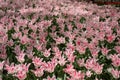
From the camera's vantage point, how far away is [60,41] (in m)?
5.74

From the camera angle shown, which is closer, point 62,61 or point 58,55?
point 62,61

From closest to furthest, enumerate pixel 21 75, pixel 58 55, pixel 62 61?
1. pixel 21 75
2. pixel 62 61
3. pixel 58 55

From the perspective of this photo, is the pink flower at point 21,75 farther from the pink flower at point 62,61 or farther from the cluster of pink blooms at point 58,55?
the pink flower at point 62,61

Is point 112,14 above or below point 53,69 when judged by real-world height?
below

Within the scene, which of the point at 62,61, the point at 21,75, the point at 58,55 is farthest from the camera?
the point at 58,55

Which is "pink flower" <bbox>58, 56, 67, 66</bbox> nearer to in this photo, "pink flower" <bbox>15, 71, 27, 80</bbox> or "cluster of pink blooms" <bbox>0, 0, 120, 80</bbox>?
"cluster of pink blooms" <bbox>0, 0, 120, 80</bbox>

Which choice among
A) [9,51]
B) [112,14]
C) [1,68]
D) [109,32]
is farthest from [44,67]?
[112,14]

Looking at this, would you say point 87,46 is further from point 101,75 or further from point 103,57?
point 101,75

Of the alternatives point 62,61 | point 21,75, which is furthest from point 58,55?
point 21,75

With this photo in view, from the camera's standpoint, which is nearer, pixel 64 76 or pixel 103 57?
pixel 64 76

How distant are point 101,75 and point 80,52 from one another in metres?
0.59

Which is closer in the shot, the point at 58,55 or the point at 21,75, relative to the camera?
the point at 21,75

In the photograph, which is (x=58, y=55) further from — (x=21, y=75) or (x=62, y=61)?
(x=21, y=75)

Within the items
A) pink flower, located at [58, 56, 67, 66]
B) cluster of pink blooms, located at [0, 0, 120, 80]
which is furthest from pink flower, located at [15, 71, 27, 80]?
pink flower, located at [58, 56, 67, 66]
